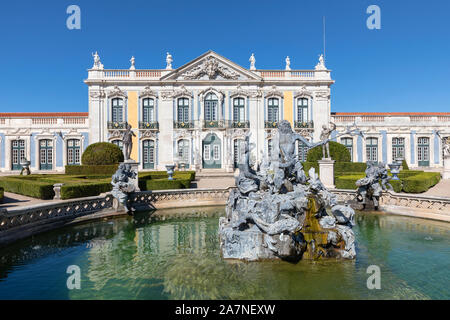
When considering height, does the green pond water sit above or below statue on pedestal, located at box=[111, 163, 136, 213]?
below

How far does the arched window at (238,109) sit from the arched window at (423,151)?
52.2ft

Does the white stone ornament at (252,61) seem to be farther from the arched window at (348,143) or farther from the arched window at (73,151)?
the arched window at (73,151)

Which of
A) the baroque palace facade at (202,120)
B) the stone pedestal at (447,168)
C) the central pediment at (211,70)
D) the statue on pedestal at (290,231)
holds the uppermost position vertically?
the central pediment at (211,70)

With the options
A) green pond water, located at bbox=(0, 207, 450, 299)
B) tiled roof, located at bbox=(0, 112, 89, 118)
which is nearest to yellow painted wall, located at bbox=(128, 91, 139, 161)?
tiled roof, located at bbox=(0, 112, 89, 118)

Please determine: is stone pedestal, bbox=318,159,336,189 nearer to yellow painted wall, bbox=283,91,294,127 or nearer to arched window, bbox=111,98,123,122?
yellow painted wall, bbox=283,91,294,127

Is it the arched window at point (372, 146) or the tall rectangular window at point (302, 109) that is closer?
the arched window at point (372, 146)

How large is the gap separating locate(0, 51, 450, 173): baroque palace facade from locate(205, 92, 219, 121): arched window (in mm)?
89

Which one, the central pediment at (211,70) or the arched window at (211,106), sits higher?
the central pediment at (211,70)

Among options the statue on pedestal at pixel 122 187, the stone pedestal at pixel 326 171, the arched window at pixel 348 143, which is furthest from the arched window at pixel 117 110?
the arched window at pixel 348 143

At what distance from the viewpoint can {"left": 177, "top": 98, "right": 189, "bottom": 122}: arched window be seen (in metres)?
23.9

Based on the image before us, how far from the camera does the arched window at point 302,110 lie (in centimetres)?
2444
